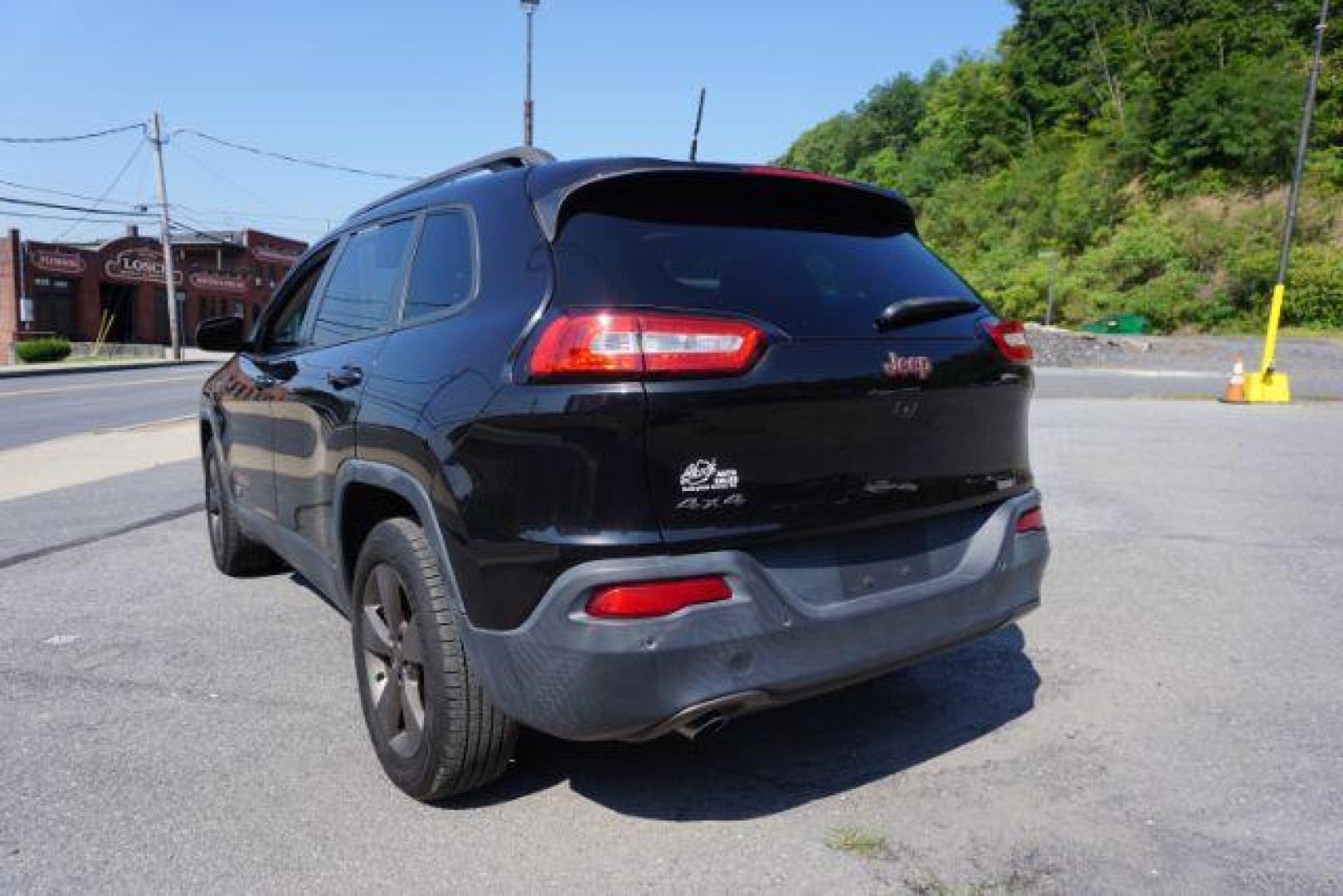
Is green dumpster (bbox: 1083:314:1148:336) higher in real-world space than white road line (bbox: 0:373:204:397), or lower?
higher

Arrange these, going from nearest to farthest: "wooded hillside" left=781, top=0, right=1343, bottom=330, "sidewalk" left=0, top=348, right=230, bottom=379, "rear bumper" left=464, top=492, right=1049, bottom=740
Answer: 1. "rear bumper" left=464, top=492, right=1049, bottom=740
2. "sidewalk" left=0, top=348, right=230, bottom=379
3. "wooded hillside" left=781, top=0, right=1343, bottom=330

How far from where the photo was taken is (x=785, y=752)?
3203 millimetres

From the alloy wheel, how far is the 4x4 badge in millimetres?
1521

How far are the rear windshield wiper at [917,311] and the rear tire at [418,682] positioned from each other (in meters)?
1.44

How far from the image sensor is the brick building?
45.2 metres

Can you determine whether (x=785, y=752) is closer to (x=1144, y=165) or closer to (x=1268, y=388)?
(x=1268, y=388)

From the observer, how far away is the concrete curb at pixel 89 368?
32.8m

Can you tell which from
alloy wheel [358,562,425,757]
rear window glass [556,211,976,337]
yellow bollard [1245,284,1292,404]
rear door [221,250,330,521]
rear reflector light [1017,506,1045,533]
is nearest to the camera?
rear window glass [556,211,976,337]

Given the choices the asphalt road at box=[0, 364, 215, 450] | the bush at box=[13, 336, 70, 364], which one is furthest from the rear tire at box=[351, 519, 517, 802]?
the bush at box=[13, 336, 70, 364]

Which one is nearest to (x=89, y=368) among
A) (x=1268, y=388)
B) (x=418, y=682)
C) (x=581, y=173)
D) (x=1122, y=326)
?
(x=1268, y=388)

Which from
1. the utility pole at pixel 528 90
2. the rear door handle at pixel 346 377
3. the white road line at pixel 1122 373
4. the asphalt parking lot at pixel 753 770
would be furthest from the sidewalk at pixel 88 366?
the rear door handle at pixel 346 377

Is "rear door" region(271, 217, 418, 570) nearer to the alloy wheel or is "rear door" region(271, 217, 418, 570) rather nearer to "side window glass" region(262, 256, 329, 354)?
"side window glass" region(262, 256, 329, 354)

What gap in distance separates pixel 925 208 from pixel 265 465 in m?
78.0

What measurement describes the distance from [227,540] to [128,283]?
53.8m
